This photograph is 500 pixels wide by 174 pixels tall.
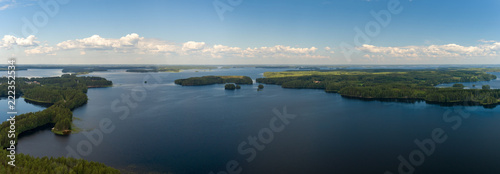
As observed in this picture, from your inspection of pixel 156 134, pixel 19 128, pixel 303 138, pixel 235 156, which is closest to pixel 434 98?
pixel 303 138

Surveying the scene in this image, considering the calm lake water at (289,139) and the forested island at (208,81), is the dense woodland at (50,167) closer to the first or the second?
the calm lake water at (289,139)

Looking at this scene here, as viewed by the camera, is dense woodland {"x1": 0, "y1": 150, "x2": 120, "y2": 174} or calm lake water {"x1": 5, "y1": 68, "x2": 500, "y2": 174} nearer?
dense woodland {"x1": 0, "y1": 150, "x2": 120, "y2": 174}

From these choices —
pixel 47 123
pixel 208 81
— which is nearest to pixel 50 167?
pixel 47 123

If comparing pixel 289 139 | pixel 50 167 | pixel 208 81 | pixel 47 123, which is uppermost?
pixel 208 81

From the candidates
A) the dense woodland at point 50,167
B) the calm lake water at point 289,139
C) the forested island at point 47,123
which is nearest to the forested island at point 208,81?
the forested island at point 47,123

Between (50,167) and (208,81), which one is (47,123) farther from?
(208,81)

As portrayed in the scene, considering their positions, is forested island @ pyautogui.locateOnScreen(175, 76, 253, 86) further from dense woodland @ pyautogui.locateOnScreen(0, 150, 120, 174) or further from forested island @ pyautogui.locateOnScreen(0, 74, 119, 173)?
dense woodland @ pyautogui.locateOnScreen(0, 150, 120, 174)

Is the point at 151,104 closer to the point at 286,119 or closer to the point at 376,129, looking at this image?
the point at 286,119

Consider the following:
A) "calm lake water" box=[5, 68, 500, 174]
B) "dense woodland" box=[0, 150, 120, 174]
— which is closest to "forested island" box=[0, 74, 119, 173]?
"dense woodland" box=[0, 150, 120, 174]

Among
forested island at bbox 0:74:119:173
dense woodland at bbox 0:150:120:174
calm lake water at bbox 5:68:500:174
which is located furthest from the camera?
calm lake water at bbox 5:68:500:174
